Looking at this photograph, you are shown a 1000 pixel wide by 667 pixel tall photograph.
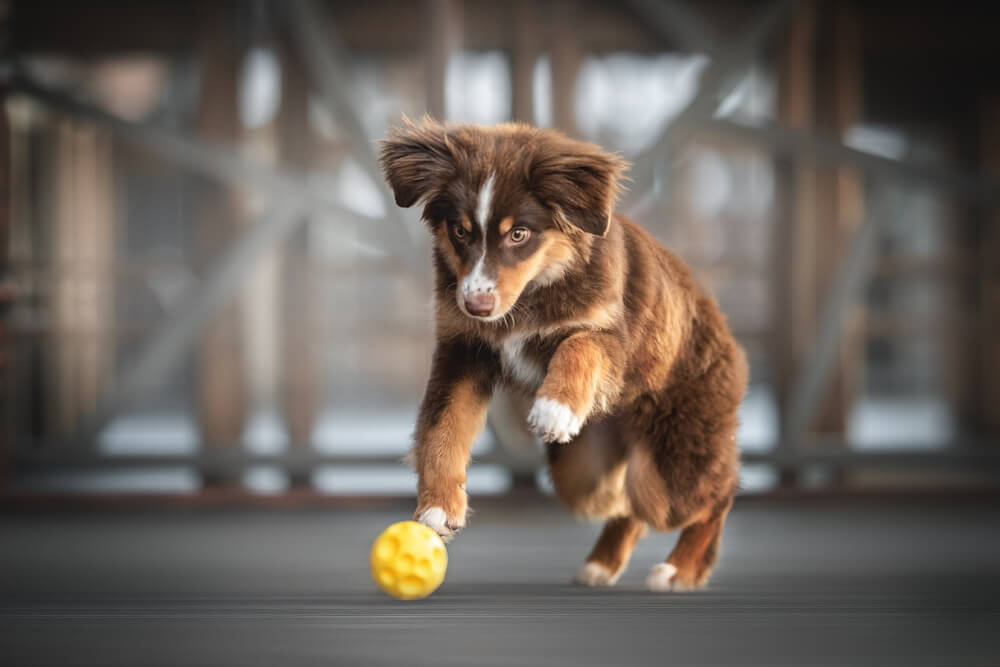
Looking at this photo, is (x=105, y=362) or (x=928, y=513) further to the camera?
(x=105, y=362)

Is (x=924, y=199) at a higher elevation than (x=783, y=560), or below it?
higher

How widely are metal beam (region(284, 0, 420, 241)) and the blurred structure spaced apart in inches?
0.5

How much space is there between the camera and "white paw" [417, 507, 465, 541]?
2.15 m

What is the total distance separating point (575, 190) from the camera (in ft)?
7.50

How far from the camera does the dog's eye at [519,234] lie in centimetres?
226

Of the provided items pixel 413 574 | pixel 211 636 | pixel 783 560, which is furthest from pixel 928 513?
pixel 211 636

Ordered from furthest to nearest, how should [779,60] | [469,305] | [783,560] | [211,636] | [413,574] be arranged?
[779,60] → [783,560] → [413,574] → [211,636] → [469,305]

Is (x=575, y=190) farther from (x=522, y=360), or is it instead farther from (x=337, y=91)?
(x=337, y=91)

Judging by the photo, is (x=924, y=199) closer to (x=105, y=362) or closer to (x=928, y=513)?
(x=928, y=513)

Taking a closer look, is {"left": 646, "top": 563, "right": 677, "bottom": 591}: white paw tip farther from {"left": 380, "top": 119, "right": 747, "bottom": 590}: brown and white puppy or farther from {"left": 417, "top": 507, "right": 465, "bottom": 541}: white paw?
{"left": 417, "top": 507, "right": 465, "bottom": 541}: white paw

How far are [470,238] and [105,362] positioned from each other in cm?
464

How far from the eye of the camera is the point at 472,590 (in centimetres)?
285

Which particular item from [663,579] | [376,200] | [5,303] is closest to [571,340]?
[663,579]

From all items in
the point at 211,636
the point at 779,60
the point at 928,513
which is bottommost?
the point at 928,513
